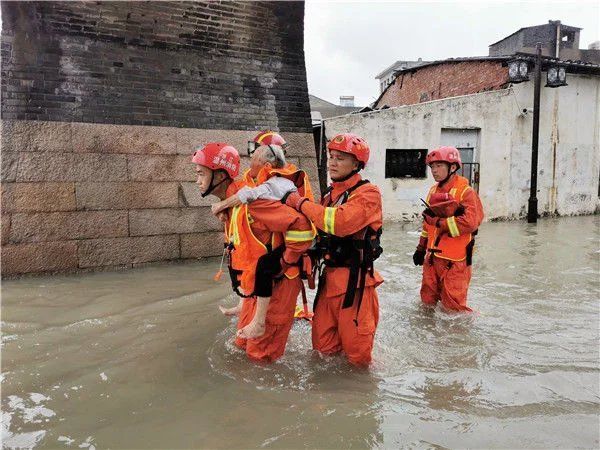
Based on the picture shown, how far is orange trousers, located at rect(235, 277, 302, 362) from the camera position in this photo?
3295 millimetres

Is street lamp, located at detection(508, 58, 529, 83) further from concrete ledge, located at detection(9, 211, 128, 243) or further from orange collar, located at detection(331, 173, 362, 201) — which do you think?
orange collar, located at detection(331, 173, 362, 201)

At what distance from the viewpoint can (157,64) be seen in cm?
709

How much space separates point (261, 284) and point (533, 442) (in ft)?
6.13

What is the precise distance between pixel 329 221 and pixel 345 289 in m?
0.53

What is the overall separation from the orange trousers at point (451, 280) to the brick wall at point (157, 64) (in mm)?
3976

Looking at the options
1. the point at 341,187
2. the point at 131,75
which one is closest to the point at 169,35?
the point at 131,75

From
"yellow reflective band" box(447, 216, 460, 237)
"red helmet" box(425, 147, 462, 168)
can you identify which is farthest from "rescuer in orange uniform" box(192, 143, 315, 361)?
"red helmet" box(425, 147, 462, 168)

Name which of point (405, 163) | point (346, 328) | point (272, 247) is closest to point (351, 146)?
point (272, 247)

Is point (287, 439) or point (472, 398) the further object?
point (472, 398)

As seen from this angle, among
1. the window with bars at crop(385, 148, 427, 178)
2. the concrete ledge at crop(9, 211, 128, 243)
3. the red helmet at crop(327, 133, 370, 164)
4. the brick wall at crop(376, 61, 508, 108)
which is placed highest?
the brick wall at crop(376, 61, 508, 108)

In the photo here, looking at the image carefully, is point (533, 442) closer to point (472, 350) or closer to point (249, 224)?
point (472, 350)

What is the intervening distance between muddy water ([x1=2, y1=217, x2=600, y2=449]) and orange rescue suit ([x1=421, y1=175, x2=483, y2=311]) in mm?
345

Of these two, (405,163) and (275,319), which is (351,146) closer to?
(275,319)

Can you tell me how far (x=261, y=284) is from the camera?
3.12 m
